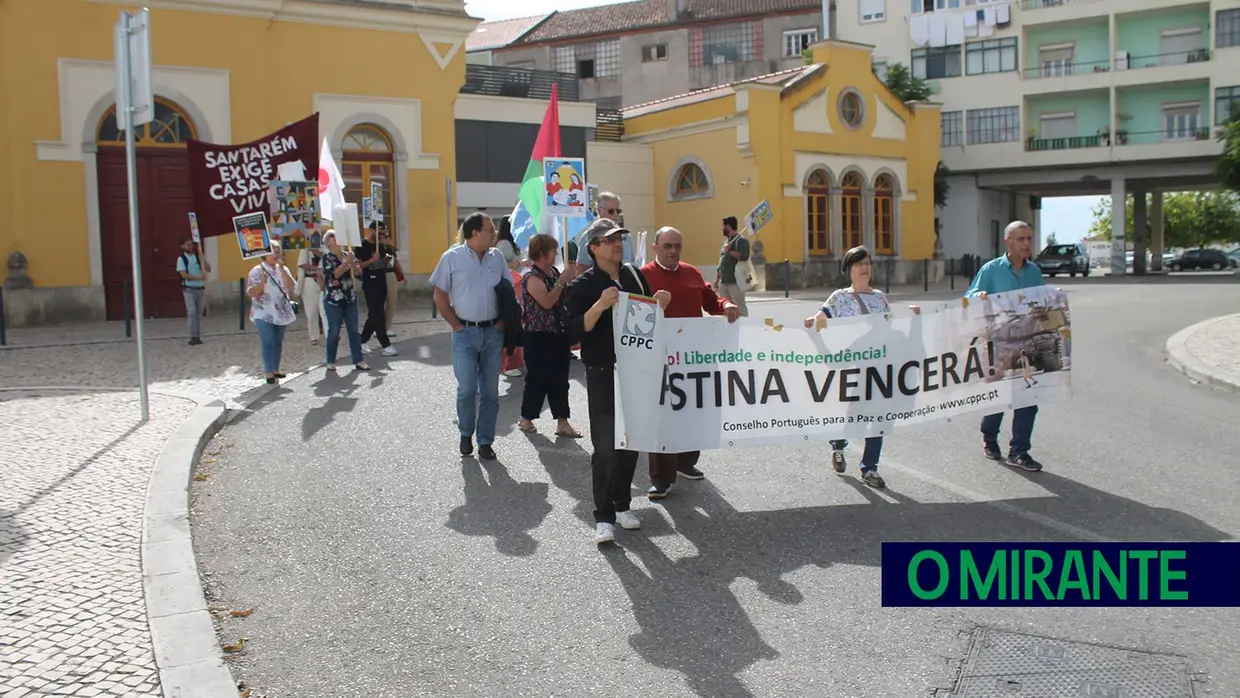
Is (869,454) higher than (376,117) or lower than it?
lower

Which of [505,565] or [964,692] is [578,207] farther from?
[964,692]

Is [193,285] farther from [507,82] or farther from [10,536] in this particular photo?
[507,82]

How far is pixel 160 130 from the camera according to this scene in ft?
69.3

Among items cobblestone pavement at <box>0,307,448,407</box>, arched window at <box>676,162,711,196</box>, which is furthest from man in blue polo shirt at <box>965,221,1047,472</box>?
arched window at <box>676,162,711,196</box>

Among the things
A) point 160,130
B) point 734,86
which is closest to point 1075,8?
point 734,86

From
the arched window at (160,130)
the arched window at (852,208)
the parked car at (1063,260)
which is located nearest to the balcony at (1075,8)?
the parked car at (1063,260)

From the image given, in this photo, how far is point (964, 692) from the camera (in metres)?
4.16

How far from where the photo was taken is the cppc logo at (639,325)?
649 centimetres

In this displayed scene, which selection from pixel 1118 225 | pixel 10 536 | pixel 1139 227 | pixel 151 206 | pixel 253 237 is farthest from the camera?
pixel 1139 227

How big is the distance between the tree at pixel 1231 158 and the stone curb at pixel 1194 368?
93.9 feet

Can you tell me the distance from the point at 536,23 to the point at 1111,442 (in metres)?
56.1

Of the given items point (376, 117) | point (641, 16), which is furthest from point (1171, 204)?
point (376, 117)

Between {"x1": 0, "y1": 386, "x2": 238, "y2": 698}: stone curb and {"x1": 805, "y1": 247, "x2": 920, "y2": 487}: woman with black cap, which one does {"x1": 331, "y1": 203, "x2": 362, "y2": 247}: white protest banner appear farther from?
{"x1": 805, "y1": 247, "x2": 920, "y2": 487}: woman with black cap

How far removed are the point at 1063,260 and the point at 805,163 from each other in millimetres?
18766
